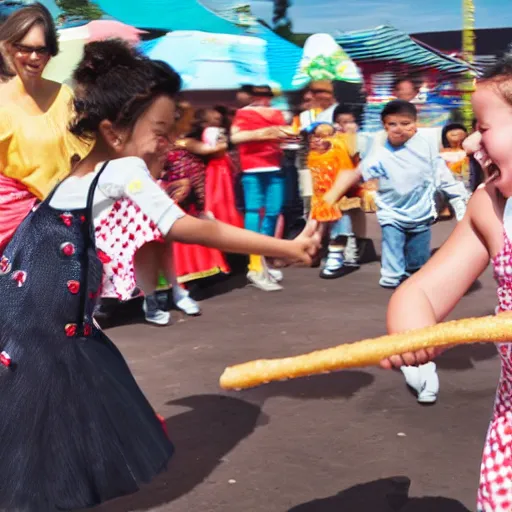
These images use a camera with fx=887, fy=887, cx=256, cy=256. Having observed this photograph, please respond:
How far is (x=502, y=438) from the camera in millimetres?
1942

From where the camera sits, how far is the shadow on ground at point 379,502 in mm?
3154

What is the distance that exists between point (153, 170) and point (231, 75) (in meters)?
6.61

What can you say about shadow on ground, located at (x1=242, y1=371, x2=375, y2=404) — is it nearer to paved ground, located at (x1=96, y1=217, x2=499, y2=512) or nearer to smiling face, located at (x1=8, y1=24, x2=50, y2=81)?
paved ground, located at (x1=96, y1=217, x2=499, y2=512)

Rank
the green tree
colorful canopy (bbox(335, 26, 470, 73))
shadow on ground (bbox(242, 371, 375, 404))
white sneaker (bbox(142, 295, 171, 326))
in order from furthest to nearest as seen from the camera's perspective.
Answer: colorful canopy (bbox(335, 26, 470, 73)), the green tree, white sneaker (bbox(142, 295, 171, 326)), shadow on ground (bbox(242, 371, 375, 404))

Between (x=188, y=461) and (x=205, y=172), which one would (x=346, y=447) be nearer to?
(x=188, y=461)

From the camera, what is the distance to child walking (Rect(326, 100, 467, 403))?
6863mm

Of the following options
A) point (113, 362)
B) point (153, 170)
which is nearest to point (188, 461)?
point (113, 362)

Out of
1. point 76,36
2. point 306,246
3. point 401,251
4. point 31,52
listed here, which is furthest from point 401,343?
point 76,36

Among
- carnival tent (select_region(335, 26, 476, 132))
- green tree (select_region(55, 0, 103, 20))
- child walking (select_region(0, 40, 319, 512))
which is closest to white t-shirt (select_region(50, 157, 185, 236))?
child walking (select_region(0, 40, 319, 512))

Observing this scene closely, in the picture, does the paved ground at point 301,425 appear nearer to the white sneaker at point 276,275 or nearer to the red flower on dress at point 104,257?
the red flower on dress at point 104,257

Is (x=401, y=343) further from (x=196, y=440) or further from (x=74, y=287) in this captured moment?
(x=196, y=440)

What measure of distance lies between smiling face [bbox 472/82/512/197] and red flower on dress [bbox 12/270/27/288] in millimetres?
1345

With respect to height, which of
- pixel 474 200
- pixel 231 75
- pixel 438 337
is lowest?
pixel 231 75

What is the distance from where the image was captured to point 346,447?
375 centimetres
